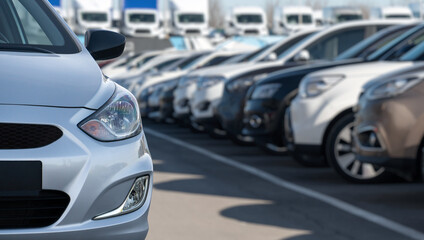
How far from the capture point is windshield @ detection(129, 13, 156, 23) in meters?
54.1

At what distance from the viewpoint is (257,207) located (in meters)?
8.08

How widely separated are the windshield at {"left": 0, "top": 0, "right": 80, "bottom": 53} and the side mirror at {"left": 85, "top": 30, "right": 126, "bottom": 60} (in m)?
0.19

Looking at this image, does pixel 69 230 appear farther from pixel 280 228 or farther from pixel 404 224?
pixel 404 224

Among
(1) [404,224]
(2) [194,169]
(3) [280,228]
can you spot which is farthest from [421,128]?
(2) [194,169]

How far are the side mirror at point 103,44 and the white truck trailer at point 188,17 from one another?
1879 inches

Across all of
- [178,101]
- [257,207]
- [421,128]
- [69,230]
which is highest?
[69,230]

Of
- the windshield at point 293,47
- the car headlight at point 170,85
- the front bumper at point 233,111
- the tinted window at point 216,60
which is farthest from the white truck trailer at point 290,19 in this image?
the front bumper at point 233,111

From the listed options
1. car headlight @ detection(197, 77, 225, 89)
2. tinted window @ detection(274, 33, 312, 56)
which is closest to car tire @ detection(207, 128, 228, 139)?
car headlight @ detection(197, 77, 225, 89)

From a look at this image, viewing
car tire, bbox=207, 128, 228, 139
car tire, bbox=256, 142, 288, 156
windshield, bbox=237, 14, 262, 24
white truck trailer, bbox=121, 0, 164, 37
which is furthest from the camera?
windshield, bbox=237, 14, 262, 24

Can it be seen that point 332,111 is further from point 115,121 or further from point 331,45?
point 115,121

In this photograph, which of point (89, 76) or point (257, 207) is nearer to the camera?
point (89, 76)

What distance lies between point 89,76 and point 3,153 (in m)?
0.76

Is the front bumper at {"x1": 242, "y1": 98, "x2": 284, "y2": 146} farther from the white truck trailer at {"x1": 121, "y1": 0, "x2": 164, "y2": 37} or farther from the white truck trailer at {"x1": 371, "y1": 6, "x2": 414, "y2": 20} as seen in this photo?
the white truck trailer at {"x1": 121, "y1": 0, "x2": 164, "y2": 37}

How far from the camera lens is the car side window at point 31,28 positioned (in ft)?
17.4
